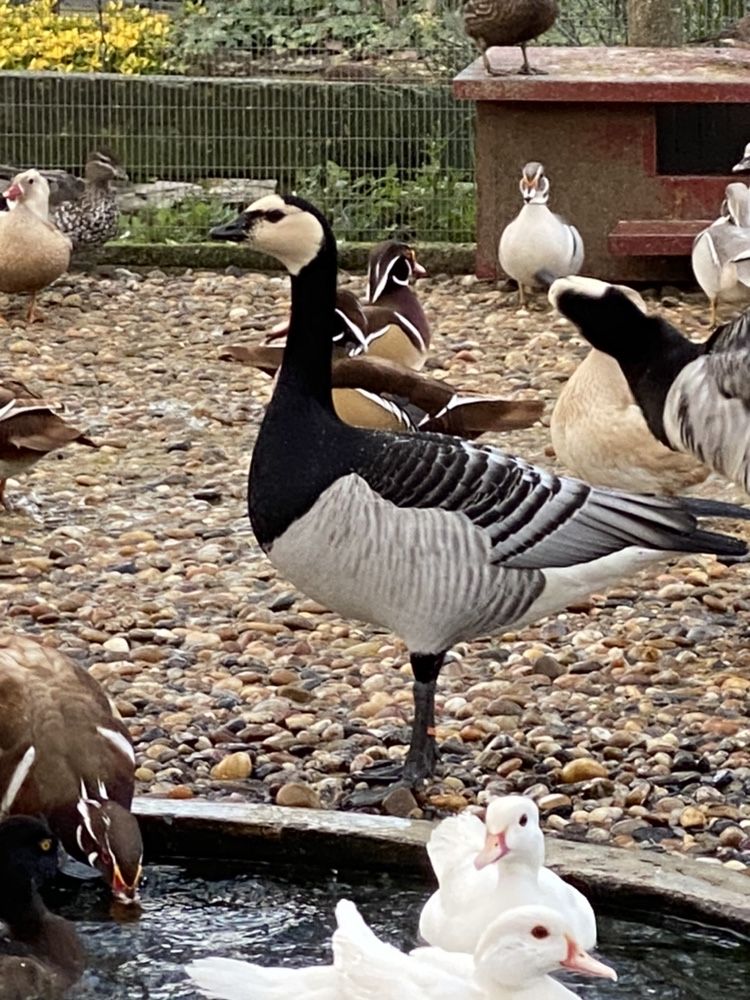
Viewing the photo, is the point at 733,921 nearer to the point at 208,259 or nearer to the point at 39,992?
the point at 39,992

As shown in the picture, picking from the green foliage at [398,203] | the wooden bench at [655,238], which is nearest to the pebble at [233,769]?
the wooden bench at [655,238]

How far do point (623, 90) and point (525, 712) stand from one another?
22.0 ft

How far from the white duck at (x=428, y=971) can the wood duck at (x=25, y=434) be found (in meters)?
4.12

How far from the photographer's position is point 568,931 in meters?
3.17

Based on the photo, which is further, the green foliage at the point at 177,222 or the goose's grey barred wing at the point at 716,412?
the green foliage at the point at 177,222

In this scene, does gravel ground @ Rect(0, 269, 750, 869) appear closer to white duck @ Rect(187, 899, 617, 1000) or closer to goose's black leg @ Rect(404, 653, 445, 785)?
goose's black leg @ Rect(404, 653, 445, 785)

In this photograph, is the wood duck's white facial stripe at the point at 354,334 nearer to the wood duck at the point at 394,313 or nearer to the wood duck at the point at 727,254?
the wood duck at the point at 394,313

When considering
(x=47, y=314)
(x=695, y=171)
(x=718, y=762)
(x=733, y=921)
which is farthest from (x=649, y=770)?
(x=695, y=171)

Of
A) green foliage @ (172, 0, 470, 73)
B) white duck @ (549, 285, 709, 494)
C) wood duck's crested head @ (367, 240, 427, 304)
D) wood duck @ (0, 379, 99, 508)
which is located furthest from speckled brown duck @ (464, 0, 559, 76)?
wood duck @ (0, 379, 99, 508)

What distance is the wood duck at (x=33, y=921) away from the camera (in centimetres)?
388

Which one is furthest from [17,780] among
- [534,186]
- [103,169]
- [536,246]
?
[103,169]

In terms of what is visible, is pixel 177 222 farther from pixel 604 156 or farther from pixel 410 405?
pixel 410 405

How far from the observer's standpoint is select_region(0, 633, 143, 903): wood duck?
13.9 ft

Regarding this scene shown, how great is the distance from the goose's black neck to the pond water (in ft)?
4.40
